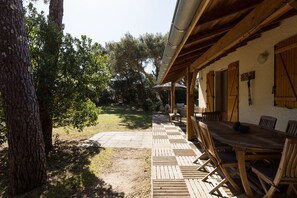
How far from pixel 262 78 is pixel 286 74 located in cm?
97

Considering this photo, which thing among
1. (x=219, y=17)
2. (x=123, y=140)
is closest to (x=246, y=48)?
(x=219, y=17)

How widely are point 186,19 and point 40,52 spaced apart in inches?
159

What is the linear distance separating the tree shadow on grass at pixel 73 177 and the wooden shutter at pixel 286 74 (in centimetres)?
340

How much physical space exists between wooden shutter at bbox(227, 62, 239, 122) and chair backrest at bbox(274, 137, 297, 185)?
4.67m

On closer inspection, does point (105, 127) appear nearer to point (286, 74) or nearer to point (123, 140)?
point (123, 140)

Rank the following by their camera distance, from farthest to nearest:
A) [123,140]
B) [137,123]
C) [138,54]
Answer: [138,54], [137,123], [123,140]

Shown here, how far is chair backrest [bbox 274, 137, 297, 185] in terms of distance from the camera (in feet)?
6.70

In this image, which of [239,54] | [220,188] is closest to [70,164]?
[220,188]

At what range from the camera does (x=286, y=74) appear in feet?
13.5

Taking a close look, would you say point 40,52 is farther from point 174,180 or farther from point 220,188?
point 220,188

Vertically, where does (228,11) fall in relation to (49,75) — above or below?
above

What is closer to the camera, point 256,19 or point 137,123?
point 256,19

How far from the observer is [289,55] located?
159 inches

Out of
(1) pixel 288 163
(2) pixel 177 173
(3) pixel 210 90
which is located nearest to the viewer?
(1) pixel 288 163
